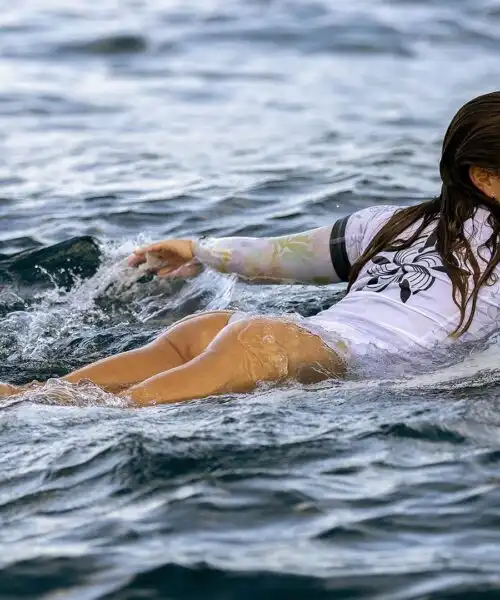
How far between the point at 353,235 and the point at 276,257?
39 cm

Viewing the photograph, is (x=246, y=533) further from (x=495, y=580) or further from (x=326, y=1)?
(x=326, y=1)

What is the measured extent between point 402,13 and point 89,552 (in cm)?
1236

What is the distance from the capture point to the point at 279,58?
43.6ft

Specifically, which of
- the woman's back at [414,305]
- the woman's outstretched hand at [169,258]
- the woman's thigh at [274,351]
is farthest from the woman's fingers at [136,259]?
the woman's thigh at [274,351]

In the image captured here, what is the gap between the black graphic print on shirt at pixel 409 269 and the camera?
4930mm

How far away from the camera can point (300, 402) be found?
4594 mm

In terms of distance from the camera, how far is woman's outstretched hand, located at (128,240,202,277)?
5.88 metres

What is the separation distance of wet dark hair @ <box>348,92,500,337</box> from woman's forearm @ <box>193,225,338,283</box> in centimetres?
50

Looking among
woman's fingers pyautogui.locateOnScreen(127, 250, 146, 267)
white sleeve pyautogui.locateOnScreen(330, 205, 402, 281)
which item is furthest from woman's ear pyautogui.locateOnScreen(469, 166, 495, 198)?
woman's fingers pyautogui.locateOnScreen(127, 250, 146, 267)

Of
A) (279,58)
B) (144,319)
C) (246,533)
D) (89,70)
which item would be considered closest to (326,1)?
(279,58)

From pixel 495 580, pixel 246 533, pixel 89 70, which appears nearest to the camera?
pixel 495 580

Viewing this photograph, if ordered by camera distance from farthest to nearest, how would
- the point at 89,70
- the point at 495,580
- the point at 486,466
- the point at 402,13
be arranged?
1. the point at 402,13
2. the point at 89,70
3. the point at 486,466
4. the point at 495,580

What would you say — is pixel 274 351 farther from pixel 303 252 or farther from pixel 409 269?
pixel 303 252

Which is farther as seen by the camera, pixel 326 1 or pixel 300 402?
pixel 326 1
